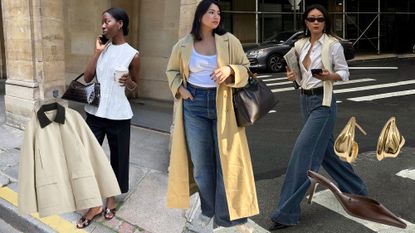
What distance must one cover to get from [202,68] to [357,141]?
162 inches

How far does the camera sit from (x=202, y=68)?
367 cm

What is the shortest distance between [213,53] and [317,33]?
937mm

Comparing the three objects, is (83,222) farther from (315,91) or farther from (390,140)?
(390,140)

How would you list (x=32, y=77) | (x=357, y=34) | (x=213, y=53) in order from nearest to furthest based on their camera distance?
(x=213, y=53), (x=32, y=77), (x=357, y=34)

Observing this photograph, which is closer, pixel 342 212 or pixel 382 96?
pixel 342 212

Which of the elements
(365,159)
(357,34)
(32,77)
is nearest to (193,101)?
(365,159)

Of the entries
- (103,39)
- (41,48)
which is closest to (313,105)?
(103,39)

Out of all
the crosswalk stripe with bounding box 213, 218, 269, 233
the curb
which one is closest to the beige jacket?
the curb

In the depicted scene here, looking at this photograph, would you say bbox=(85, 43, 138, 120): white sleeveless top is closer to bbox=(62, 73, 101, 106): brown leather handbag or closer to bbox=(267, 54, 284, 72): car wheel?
bbox=(62, 73, 101, 106): brown leather handbag

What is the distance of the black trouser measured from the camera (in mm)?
4453

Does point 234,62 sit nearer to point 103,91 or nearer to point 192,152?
point 192,152

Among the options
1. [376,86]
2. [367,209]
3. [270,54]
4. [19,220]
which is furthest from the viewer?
[270,54]

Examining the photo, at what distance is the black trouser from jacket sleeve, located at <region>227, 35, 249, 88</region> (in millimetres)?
1323

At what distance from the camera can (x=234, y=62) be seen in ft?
12.1
